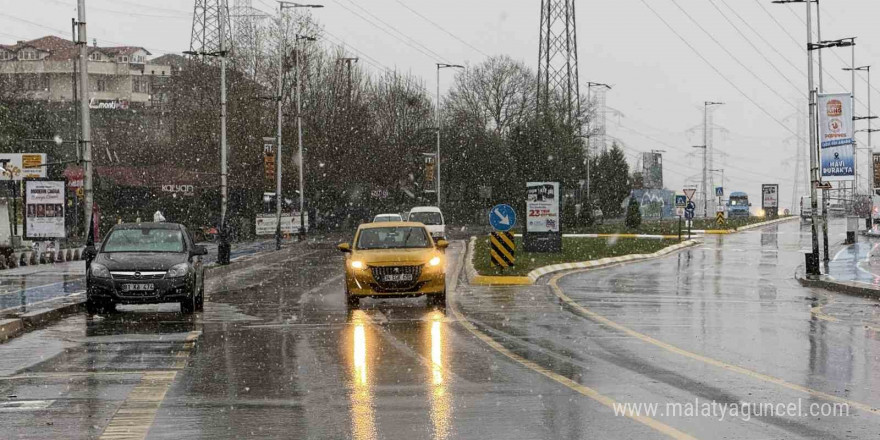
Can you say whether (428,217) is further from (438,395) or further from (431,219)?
(438,395)

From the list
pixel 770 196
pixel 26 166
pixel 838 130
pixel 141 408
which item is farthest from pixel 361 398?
pixel 770 196

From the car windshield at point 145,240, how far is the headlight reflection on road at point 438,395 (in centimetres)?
674

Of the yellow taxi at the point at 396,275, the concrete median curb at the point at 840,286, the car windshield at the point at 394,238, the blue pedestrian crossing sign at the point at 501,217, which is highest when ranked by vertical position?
the blue pedestrian crossing sign at the point at 501,217

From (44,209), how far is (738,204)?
10952 cm

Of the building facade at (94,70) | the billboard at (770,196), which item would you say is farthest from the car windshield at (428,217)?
the building facade at (94,70)

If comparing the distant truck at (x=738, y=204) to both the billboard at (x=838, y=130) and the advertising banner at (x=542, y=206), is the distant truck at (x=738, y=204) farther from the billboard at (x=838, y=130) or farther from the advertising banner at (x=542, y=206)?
the billboard at (x=838, y=130)

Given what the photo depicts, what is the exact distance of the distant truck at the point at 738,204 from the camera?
438 feet

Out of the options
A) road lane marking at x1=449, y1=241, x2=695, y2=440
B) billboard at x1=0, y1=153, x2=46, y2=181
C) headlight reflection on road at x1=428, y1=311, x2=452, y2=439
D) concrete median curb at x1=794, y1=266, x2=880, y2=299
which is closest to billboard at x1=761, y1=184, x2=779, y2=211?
billboard at x1=0, y1=153, x2=46, y2=181

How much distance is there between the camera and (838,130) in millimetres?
33094

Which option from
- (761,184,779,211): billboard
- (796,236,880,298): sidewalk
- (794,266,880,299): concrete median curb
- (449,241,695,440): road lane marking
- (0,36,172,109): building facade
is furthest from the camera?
(0,36,172,109): building facade

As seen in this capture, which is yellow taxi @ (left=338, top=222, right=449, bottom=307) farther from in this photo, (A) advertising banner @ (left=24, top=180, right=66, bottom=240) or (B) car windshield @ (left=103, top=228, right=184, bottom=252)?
(A) advertising banner @ (left=24, top=180, right=66, bottom=240)

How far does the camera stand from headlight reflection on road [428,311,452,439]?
27.4 ft

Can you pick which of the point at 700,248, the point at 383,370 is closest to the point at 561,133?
the point at 700,248

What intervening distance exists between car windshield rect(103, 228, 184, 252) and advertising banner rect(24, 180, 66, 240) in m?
17.0
